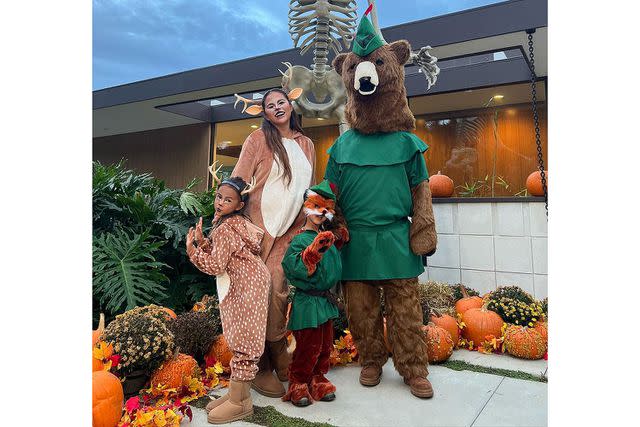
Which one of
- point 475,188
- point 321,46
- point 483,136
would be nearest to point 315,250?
point 321,46

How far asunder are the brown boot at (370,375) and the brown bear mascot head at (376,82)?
5.01ft

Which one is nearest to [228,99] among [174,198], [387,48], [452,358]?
[174,198]

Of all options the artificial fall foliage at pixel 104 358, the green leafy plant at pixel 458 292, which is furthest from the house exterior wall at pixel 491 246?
the artificial fall foliage at pixel 104 358

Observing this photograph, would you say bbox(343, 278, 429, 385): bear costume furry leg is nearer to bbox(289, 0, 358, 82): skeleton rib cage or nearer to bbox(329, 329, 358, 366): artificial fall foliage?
bbox(329, 329, 358, 366): artificial fall foliage

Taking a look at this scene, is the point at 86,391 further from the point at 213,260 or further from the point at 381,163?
the point at 381,163

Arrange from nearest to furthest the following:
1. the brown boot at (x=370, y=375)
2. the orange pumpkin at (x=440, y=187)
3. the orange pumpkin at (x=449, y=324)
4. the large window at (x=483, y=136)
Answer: the brown boot at (x=370, y=375) → the orange pumpkin at (x=449, y=324) → the orange pumpkin at (x=440, y=187) → the large window at (x=483, y=136)

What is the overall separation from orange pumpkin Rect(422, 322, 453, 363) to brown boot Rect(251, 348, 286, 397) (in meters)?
1.13

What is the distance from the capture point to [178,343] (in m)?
2.81

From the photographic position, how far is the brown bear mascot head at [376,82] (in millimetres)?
2568

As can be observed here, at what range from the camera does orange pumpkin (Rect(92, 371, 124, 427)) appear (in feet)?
6.57

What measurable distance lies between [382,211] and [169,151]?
28.2ft

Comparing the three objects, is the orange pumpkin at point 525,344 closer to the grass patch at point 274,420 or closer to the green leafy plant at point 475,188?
the grass patch at point 274,420

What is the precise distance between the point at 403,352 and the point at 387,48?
1913 mm

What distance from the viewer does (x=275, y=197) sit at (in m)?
2.58
